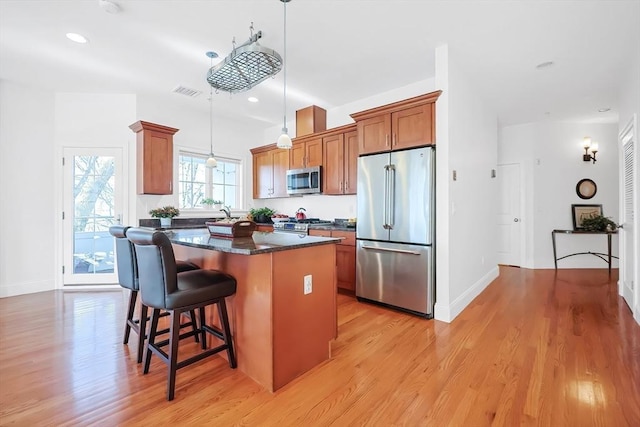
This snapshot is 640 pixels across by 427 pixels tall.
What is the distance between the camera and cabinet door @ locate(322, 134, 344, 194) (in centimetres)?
455

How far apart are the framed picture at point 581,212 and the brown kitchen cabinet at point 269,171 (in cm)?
546

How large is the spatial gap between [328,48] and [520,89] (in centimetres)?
293

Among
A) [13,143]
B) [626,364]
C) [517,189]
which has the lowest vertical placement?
[626,364]

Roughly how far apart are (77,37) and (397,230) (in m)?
3.86

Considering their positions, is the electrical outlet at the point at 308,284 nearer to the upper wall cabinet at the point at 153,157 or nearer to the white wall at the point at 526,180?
the upper wall cabinet at the point at 153,157

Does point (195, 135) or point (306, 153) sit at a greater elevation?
point (195, 135)

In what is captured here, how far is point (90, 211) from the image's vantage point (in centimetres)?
461

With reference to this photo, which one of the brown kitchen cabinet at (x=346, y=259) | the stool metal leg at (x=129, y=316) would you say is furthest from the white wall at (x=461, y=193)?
the stool metal leg at (x=129, y=316)

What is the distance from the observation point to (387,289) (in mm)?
3518

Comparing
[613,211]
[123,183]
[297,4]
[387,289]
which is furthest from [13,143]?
[613,211]

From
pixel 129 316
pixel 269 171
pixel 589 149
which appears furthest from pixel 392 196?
pixel 589 149

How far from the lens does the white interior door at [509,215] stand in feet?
19.7

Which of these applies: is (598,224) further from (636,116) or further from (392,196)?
(392,196)

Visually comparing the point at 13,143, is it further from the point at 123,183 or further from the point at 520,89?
the point at 520,89
